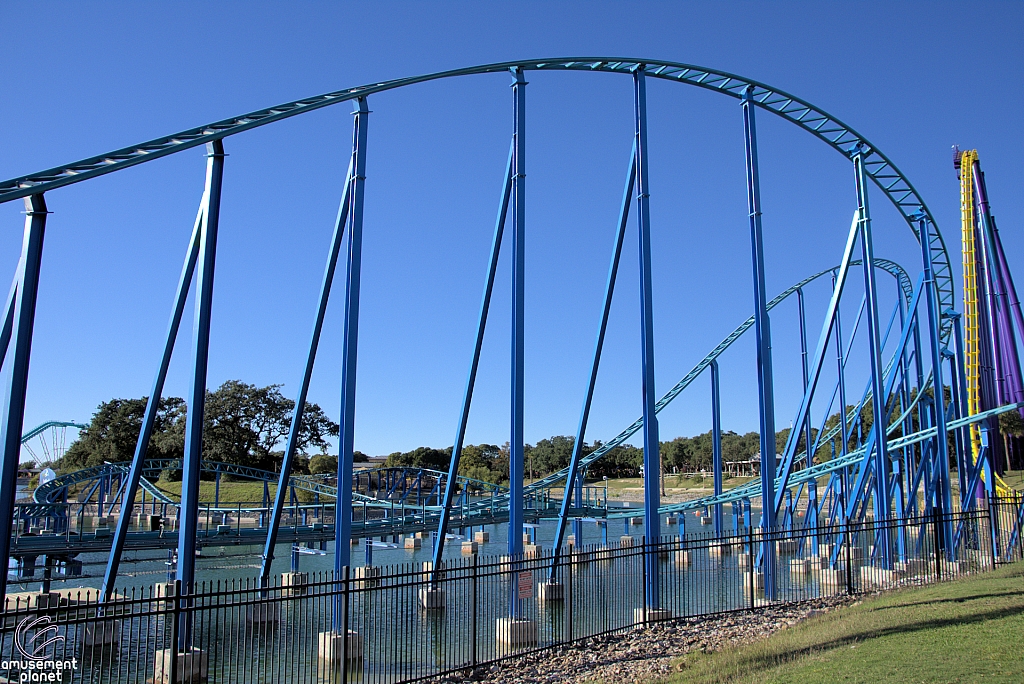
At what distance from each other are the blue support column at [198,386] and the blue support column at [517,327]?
5282 mm

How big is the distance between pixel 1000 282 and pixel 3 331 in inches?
1197

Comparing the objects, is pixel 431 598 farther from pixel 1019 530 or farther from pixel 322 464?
pixel 322 464

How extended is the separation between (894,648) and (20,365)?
10851mm

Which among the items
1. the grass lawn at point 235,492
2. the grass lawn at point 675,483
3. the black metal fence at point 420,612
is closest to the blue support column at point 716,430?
the black metal fence at point 420,612

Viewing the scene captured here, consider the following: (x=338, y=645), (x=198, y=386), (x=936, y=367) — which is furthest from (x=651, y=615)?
(x=936, y=367)

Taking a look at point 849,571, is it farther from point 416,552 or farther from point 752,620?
point 416,552

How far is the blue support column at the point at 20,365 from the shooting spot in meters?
8.41

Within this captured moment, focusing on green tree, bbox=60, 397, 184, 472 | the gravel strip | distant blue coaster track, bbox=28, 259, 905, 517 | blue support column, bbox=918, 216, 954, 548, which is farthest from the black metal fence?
green tree, bbox=60, 397, 184, 472

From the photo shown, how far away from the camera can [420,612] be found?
1588 cm

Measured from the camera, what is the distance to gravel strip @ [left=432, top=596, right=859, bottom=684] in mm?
9812

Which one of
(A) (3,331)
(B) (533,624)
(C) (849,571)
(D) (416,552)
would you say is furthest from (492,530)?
(A) (3,331)

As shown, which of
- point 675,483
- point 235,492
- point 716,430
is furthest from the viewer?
point 675,483

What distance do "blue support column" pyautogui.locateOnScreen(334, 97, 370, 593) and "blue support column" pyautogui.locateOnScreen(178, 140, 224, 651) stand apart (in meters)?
2.47

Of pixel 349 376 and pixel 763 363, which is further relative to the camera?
pixel 763 363
